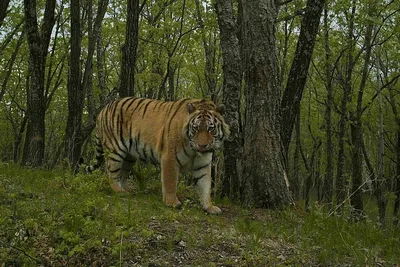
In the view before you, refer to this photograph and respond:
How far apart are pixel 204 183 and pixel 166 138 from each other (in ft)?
2.61

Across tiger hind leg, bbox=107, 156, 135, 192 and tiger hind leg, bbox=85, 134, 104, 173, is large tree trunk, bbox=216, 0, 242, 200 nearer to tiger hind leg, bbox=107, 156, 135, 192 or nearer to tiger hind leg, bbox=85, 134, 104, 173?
tiger hind leg, bbox=107, 156, 135, 192

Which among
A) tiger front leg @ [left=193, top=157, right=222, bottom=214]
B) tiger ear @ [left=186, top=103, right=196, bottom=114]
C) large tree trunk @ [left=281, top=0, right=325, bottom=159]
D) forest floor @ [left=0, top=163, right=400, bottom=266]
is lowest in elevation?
forest floor @ [left=0, top=163, right=400, bottom=266]

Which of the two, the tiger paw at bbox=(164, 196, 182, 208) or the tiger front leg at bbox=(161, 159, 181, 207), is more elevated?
the tiger front leg at bbox=(161, 159, 181, 207)

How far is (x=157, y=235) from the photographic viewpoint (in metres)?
4.48

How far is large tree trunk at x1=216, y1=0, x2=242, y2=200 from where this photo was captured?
7.73m

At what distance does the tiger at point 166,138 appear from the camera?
5.96 metres

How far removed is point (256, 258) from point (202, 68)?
19199 millimetres

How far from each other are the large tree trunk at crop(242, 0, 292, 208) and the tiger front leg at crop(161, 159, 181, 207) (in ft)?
3.38

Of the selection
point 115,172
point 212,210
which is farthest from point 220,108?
point 115,172

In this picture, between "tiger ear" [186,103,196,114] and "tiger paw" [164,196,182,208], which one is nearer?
"tiger paw" [164,196,182,208]

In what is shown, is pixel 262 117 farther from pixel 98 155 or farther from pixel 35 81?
pixel 35 81

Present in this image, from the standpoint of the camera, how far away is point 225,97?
25.7 ft

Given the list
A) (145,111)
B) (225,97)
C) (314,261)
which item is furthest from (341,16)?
(314,261)

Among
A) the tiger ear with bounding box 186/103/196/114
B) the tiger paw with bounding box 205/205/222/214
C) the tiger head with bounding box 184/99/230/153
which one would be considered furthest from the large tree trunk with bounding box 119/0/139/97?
the tiger paw with bounding box 205/205/222/214
